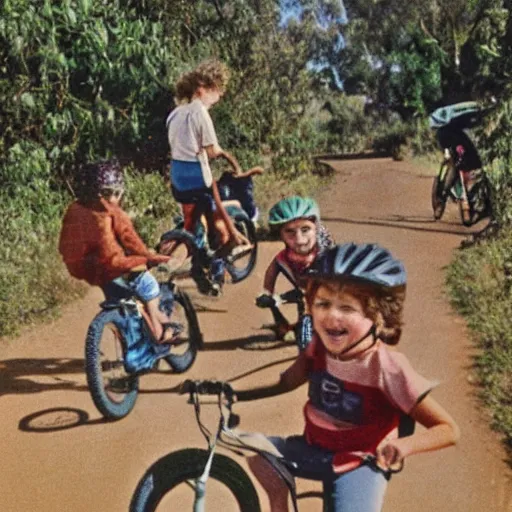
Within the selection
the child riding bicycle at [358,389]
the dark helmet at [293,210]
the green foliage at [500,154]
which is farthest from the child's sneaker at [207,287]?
the green foliage at [500,154]

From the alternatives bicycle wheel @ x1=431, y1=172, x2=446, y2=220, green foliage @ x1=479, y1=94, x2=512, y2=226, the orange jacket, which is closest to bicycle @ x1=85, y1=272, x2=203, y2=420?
the orange jacket

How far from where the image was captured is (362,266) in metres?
2.59

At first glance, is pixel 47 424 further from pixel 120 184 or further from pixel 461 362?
pixel 461 362

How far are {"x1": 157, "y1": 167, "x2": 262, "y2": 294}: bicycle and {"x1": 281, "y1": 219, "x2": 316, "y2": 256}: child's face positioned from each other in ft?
0.84

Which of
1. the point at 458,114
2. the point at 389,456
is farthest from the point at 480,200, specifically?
the point at 389,456

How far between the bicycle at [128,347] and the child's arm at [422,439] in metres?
0.85

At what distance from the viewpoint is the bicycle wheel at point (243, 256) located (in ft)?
10.6

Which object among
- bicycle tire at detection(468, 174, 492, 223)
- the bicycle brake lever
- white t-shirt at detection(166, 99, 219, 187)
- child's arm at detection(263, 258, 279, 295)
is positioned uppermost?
white t-shirt at detection(166, 99, 219, 187)

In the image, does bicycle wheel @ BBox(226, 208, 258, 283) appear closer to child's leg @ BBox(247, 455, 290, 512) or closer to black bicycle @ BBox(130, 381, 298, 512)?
black bicycle @ BBox(130, 381, 298, 512)

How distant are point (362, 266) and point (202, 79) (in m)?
1.09

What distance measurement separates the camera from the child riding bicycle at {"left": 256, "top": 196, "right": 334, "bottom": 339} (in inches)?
117

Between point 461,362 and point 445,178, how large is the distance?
703 mm

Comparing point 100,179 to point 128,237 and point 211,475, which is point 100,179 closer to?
point 128,237

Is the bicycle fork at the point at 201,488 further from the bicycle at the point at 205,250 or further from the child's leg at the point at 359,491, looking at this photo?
the bicycle at the point at 205,250
